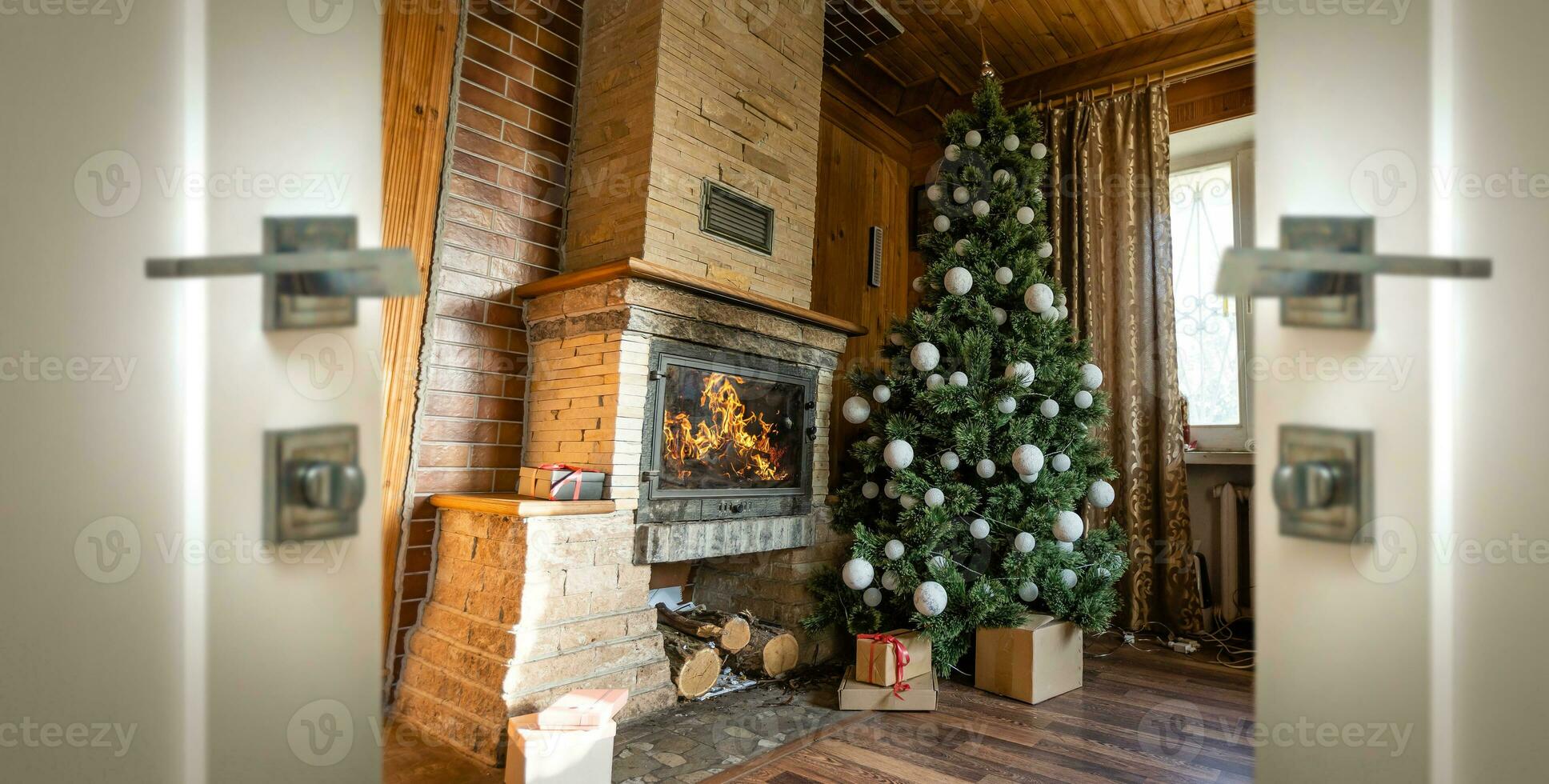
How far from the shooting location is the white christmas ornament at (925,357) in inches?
102

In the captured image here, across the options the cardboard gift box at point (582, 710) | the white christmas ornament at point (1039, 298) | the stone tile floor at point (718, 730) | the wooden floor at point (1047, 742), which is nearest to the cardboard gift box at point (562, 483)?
the cardboard gift box at point (582, 710)

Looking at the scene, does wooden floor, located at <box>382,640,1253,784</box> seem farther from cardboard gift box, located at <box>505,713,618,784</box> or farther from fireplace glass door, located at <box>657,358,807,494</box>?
fireplace glass door, located at <box>657,358,807,494</box>

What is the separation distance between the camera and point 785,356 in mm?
2625

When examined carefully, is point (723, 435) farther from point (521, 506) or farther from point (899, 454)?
point (521, 506)

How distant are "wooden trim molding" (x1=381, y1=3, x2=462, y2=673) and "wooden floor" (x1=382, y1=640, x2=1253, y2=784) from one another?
2.24ft

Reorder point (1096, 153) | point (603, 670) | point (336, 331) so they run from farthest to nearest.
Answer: point (1096, 153), point (603, 670), point (336, 331)

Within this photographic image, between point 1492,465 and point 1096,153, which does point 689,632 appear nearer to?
point 1492,465

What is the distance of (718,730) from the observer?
Result: 1.97 meters

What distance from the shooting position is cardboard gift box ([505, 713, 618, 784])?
4.91ft

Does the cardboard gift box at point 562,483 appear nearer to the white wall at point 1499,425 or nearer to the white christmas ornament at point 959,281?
the white christmas ornament at point 959,281

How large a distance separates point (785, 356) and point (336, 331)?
2.43 metres

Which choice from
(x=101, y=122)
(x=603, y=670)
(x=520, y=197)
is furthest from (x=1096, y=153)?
(x=101, y=122)

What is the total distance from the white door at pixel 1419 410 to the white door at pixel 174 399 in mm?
272

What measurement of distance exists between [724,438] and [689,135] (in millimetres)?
1008
